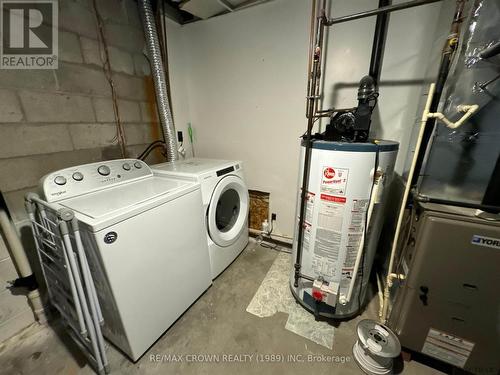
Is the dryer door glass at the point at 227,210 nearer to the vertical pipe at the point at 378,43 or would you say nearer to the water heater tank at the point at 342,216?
the water heater tank at the point at 342,216

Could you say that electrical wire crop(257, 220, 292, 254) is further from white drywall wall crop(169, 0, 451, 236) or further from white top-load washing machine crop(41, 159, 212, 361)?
white top-load washing machine crop(41, 159, 212, 361)

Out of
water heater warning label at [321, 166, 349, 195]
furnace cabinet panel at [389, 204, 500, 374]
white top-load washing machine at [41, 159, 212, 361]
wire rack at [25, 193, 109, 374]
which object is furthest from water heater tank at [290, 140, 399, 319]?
wire rack at [25, 193, 109, 374]

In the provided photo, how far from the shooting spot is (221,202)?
1.95 m

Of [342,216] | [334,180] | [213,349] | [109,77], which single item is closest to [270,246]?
[213,349]

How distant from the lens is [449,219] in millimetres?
852

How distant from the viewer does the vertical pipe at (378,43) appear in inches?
50.3

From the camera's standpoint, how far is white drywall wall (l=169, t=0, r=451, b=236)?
138 cm

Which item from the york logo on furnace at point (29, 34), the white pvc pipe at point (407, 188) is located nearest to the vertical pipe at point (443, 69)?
the white pvc pipe at point (407, 188)

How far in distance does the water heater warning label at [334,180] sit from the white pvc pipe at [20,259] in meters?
1.79

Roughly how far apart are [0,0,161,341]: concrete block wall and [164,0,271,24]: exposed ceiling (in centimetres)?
35

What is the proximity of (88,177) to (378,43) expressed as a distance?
208cm

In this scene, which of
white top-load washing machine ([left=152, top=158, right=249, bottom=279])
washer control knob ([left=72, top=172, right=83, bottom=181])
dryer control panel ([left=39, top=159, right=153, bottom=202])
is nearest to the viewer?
dryer control panel ([left=39, top=159, right=153, bottom=202])

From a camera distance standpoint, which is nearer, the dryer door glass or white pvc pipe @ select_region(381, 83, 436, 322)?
white pvc pipe @ select_region(381, 83, 436, 322)

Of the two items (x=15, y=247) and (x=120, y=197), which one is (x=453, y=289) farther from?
(x=15, y=247)
